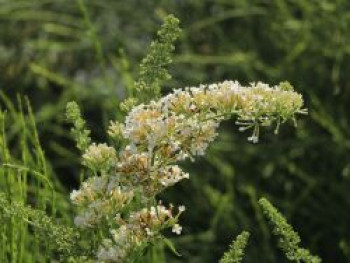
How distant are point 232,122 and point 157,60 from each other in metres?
1.76

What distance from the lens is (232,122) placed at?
2762 millimetres

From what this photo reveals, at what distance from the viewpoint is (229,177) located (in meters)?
2.50

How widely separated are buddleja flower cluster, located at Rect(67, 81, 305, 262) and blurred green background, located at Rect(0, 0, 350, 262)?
3.99ft

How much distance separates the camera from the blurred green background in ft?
8.02

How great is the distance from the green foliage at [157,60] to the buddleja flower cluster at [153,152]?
46 mm

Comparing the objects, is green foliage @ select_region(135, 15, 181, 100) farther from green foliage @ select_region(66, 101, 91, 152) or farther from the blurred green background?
the blurred green background

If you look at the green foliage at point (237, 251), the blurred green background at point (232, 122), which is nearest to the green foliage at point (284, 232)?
the green foliage at point (237, 251)

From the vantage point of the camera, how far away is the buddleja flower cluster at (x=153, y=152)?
3.05ft

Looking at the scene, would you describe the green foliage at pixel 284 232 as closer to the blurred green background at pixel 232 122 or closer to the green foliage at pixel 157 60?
the green foliage at pixel 157 60

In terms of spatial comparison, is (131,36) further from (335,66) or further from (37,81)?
(335,66)

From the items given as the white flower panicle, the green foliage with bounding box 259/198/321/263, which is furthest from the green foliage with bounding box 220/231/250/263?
the white flower panicle

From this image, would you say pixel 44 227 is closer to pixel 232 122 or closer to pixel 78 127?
pixel 78 127

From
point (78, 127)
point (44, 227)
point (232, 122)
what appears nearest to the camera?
point (44, 227)

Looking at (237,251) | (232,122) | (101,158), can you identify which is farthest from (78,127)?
(232,122)
